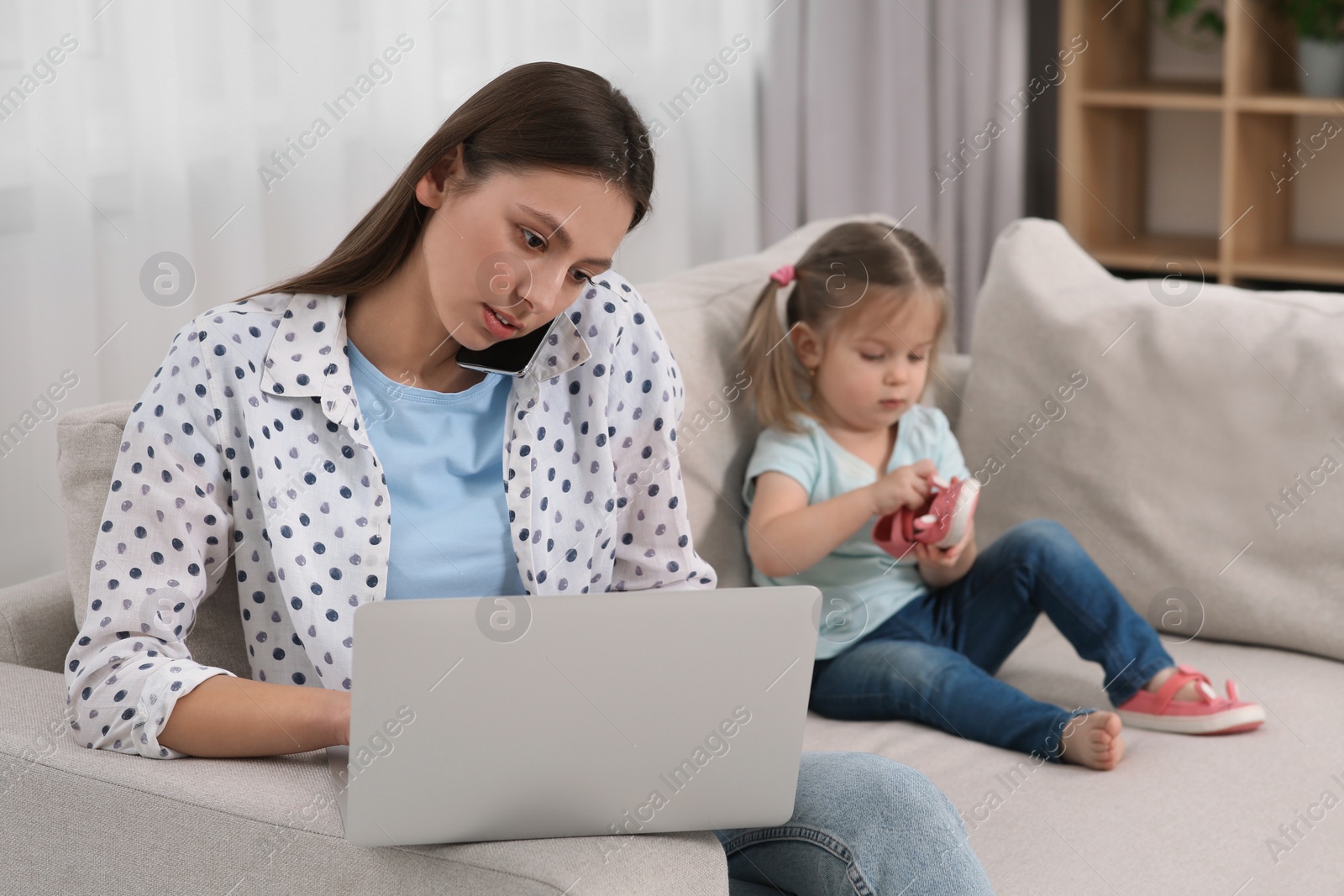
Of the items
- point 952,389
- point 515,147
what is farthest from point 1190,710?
point 515,147

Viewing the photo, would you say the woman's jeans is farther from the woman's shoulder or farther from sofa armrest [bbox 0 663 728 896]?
the woman's shoulder

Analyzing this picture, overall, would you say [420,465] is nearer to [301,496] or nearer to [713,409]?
[301,496]

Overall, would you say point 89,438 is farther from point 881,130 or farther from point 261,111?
point 881,130

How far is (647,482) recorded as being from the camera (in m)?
1.21

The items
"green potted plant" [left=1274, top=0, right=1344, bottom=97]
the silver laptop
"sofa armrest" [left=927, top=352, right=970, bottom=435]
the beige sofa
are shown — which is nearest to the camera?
the silver laptop

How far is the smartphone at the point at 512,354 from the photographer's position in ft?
3.74

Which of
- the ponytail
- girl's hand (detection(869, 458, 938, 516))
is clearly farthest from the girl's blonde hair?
girl's hand (detection(869, 458, 938, 516))

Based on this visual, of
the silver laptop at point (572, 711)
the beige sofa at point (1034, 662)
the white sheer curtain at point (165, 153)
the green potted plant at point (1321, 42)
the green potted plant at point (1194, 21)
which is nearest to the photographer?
the silver laptop at point (572, 711)

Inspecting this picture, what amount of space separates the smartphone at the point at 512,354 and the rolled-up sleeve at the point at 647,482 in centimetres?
9

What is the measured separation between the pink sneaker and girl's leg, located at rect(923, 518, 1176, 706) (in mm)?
19

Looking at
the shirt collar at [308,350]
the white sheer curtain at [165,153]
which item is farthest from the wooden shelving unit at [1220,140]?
the shirt collar at [308,350]

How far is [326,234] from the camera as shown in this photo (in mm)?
1751

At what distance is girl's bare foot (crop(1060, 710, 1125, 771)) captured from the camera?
1.30 metres

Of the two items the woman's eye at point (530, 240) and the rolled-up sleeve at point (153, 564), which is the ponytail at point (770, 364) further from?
the rolled-up sleeve at point (153, 564)
